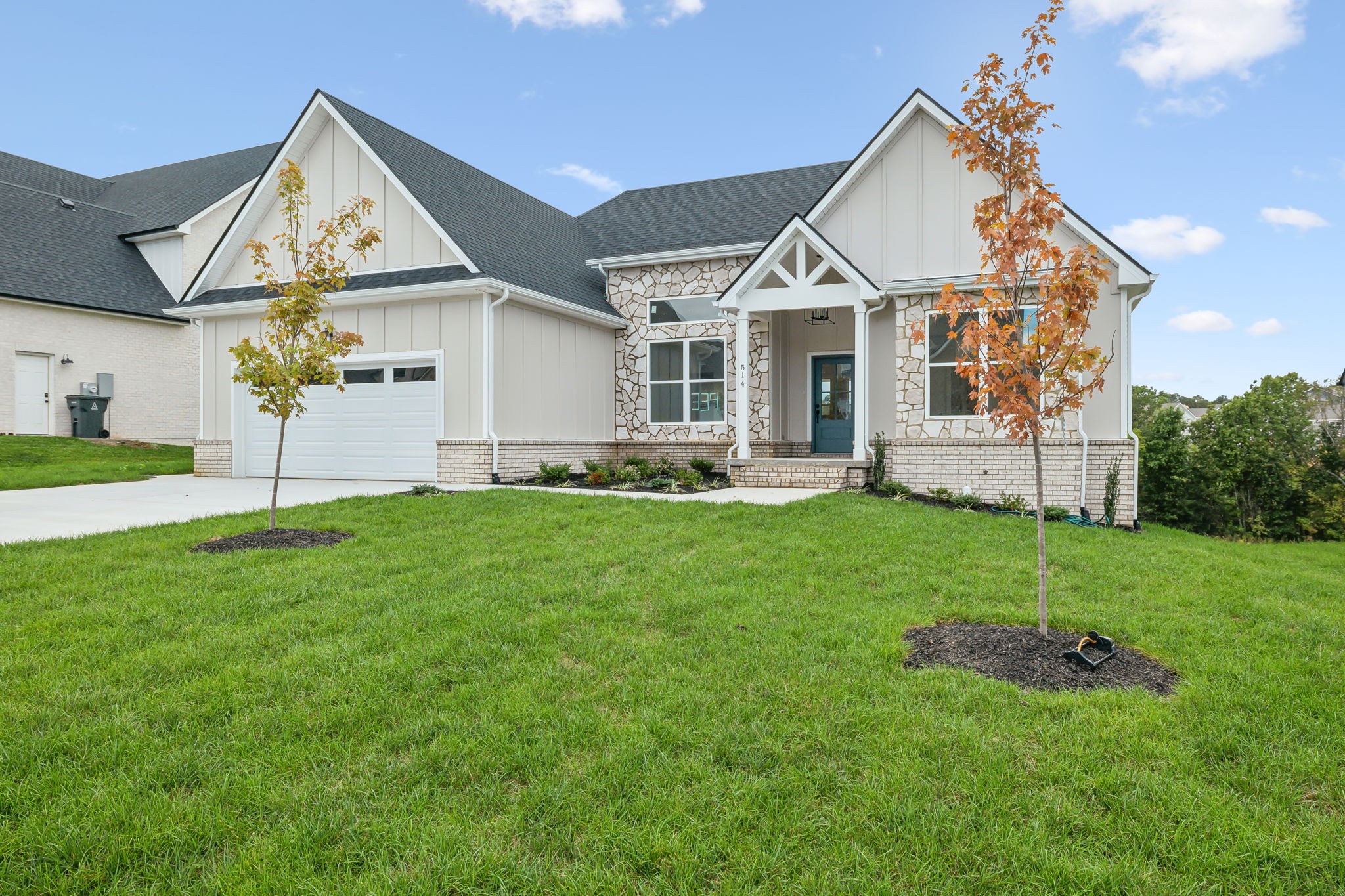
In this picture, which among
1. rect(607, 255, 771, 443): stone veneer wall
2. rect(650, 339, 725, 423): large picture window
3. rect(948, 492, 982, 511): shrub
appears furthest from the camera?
rect(650, 339, 725, 423): large picture window

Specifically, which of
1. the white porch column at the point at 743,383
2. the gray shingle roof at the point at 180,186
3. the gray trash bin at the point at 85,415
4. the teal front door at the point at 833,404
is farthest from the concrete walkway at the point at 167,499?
the gray shingle roof at the point at 180,186

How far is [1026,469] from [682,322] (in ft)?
24.2

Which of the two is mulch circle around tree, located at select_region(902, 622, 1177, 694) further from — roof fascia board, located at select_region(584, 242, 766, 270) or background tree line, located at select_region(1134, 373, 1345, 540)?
background tree line, located at select_region(1134, 373, 1345, 540)

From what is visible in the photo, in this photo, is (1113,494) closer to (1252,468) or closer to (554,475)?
(554,475)

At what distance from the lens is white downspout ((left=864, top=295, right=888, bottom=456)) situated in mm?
12258

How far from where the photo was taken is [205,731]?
10.4 ft

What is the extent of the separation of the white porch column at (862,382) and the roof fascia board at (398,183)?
643 cm

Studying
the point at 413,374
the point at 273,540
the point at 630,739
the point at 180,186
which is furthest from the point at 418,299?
the point at 180,186

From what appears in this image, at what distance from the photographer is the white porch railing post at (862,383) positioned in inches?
482

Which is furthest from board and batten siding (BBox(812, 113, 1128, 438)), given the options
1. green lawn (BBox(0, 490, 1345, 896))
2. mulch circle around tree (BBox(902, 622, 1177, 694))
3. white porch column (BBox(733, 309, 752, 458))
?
mulch circle around tree (BBox(902, 622, 1177, 694))

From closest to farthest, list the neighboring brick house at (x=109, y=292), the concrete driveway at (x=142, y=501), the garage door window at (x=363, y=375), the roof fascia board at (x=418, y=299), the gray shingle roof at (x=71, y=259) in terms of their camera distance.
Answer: the concrete driveway at (x=142, y=501) < the roof fascia board at (x=418, y=299) < the garage door window at (x=363, y=375) < the neighboring brick house at (x=109, y=292) < the gray shingle roof at (x=71, y=259)

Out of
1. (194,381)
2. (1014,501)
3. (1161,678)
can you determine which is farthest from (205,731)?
(194,381)

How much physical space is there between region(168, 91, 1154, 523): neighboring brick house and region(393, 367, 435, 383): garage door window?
5cm

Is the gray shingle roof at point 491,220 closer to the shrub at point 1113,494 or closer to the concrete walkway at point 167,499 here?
the concrete walkway at point 167,499
